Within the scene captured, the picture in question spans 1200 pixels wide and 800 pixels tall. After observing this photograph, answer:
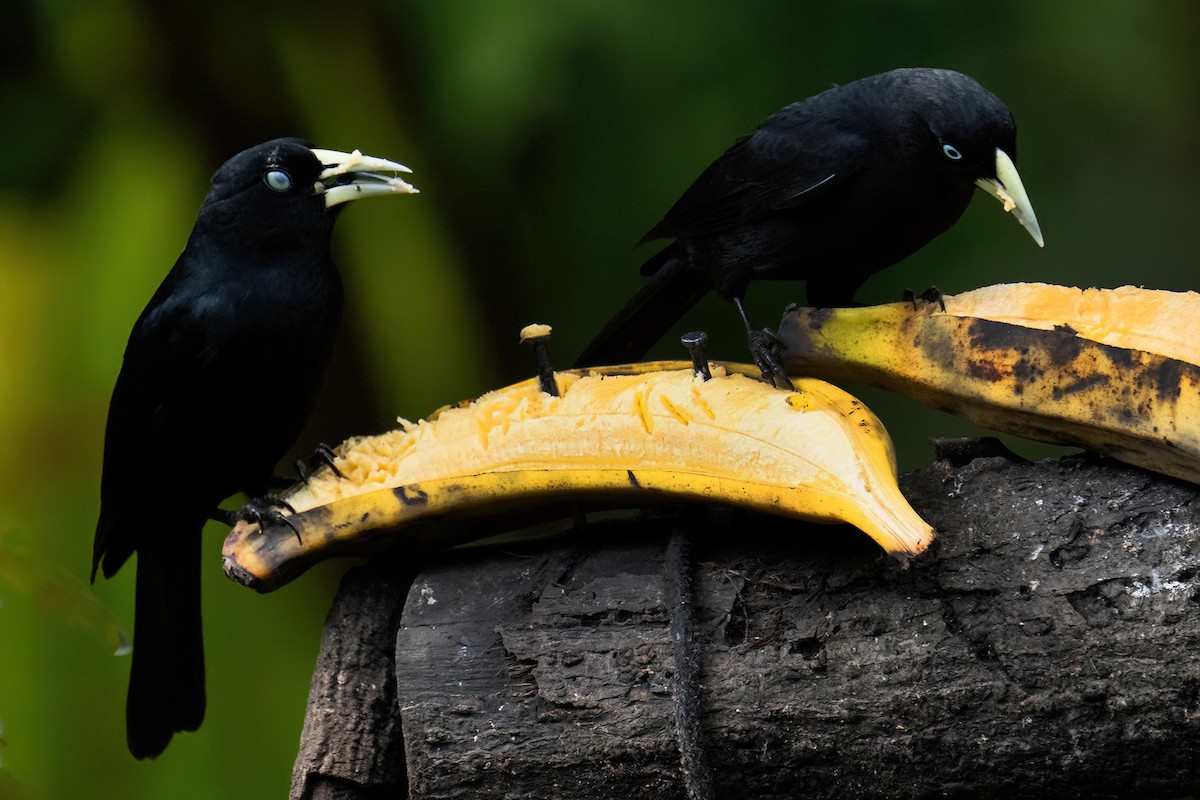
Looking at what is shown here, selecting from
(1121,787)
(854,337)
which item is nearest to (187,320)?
(854,337)

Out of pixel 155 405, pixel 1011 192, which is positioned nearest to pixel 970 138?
pixel 1011 192

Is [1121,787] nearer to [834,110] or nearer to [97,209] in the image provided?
[834,110]

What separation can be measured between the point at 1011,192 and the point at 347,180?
0.87 metres

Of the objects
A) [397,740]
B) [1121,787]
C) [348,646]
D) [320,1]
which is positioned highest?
[320,1]

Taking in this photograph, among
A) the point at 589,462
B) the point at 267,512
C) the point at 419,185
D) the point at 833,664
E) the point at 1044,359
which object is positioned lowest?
the point at 833,664

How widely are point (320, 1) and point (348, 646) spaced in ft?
4.40

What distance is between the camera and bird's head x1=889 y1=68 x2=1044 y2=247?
1429 millimetres

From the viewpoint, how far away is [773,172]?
1.70 meters

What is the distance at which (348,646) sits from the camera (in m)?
1.46

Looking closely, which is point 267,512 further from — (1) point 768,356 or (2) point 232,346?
(1) point 768,356

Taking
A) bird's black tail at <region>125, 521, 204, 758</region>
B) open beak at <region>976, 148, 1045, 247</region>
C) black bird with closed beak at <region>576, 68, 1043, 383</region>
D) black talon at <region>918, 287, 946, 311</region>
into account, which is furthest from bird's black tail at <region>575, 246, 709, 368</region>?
bird's black tail at <region>125, 521, 204, 758</region>

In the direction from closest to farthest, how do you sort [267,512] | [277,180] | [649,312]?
[267,512] < [277,180] < [649,312]

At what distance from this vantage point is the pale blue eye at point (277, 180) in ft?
5.12

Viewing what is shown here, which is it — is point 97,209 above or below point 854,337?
above
